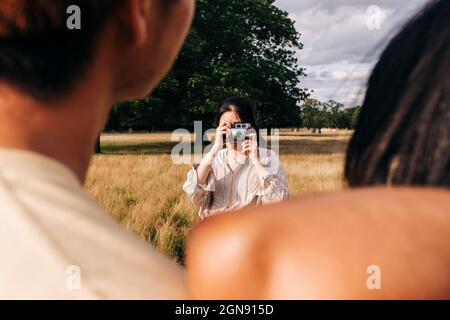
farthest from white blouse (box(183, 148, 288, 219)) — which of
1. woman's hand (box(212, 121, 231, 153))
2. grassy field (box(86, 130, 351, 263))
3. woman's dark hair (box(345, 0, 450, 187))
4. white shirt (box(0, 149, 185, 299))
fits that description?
white shirt (box(0, 149, 185, 299))

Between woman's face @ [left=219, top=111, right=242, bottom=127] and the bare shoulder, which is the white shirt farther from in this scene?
woman's face @ [left=219, top=111, right=242, bottom=127]

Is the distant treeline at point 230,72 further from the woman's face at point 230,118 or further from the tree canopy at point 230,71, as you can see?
the woman's face at point 230,118

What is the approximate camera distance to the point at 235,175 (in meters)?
5.19

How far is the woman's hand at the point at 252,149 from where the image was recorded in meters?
5.25

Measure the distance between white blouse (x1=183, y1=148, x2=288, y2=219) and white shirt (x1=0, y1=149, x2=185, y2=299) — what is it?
169 inches

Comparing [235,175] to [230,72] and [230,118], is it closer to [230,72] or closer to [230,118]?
[230,118]

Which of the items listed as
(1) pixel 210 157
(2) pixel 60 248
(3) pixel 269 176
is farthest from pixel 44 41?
(1) pixel 210 157

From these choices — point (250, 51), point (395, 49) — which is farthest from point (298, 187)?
point (250, 51)

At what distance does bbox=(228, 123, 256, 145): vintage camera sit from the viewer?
204 inches

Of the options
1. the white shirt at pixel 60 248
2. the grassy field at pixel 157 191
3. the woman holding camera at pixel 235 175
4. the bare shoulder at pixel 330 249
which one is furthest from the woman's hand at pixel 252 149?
the bare shoulder at pixel 330 249

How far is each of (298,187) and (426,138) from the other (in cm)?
1026

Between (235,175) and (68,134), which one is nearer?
(68,134)

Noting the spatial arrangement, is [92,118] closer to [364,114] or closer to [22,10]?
[22,10]

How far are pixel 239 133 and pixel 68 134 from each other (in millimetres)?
4426
